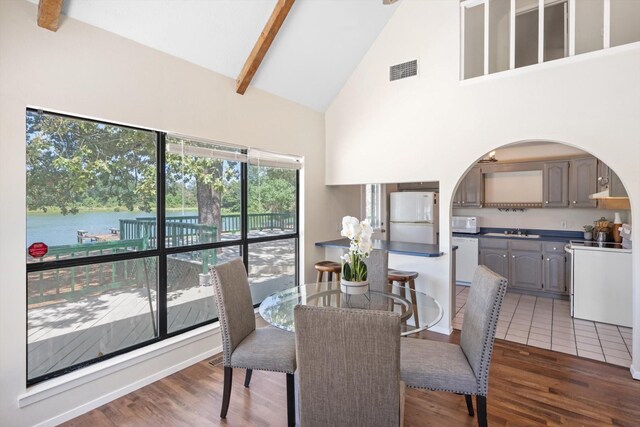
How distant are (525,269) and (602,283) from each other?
47.9 inches

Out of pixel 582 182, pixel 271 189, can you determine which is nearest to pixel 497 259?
pixel 582 182

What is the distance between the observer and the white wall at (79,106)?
79.7 inches

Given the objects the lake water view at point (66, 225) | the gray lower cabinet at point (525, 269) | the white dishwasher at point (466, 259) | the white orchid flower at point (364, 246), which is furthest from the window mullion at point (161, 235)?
the gray lower cabinet at point (525, 269)

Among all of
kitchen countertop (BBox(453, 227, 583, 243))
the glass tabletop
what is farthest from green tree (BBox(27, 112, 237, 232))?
kitchen countertop (BBox(453, 227, 583, 243))

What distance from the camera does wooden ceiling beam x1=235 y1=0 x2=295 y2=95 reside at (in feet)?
9.66

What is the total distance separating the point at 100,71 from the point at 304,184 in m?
2.47

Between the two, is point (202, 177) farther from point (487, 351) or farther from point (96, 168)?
point (487, 351)

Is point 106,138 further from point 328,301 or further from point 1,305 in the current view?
point 328,301

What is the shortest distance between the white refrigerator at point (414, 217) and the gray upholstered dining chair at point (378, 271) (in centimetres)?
286

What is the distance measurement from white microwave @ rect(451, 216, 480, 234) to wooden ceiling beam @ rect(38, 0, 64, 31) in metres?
5.81

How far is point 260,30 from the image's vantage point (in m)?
3.10

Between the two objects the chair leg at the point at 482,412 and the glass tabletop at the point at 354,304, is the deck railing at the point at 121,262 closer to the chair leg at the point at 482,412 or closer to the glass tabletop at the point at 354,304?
the glass tabletop at the point at 354,304

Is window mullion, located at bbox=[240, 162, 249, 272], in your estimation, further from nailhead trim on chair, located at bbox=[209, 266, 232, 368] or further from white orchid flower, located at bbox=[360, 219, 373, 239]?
white orchid flower, located at bbox=[360, 219, 373, 239]

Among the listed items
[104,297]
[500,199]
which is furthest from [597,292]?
[104,297]
